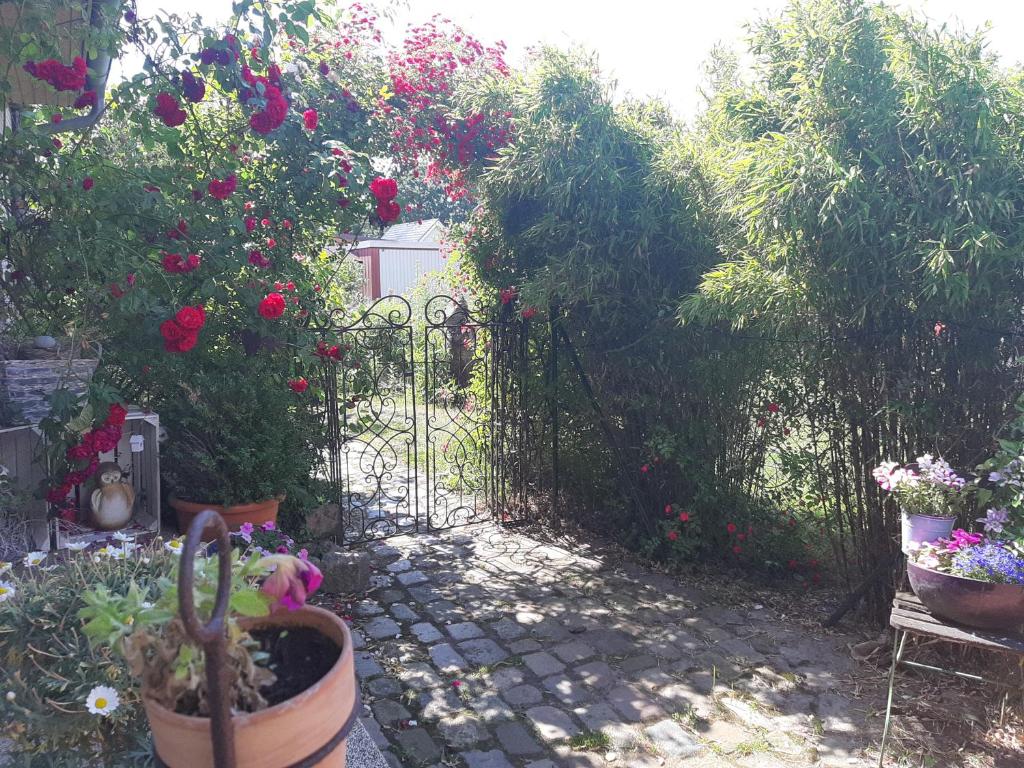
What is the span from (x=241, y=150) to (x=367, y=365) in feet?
4.91

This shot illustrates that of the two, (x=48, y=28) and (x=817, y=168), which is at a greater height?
(x=48, y=28)

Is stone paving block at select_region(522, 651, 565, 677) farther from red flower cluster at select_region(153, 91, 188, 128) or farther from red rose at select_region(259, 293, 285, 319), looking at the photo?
red flower cluster at select_region(153, 91, 188, 128)

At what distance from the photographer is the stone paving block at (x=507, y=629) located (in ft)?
11.6

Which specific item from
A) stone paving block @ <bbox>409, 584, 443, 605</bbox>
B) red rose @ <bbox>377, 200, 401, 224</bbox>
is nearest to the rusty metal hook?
stone paving block @ <bbox>409, 584, 443, 605</bbox>

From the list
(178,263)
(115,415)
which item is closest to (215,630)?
(115,415)

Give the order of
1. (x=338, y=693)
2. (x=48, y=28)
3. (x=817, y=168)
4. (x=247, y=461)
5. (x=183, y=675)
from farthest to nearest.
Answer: (x=247, y=461) < (x=817, y=168) < (x=48, y=28) < (x=338, y=693) < (x=183, y=675)

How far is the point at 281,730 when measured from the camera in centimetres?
120

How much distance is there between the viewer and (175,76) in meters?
3.03

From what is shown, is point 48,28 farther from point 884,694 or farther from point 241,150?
point 884,694

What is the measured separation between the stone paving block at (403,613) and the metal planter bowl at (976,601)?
91.8 inches

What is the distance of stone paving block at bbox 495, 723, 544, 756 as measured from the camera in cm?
262

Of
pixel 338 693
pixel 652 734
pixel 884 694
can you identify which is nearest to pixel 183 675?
pixel 338 693

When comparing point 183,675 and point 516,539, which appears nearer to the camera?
point 183,675

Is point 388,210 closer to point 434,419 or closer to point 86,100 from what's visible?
point 86,100
